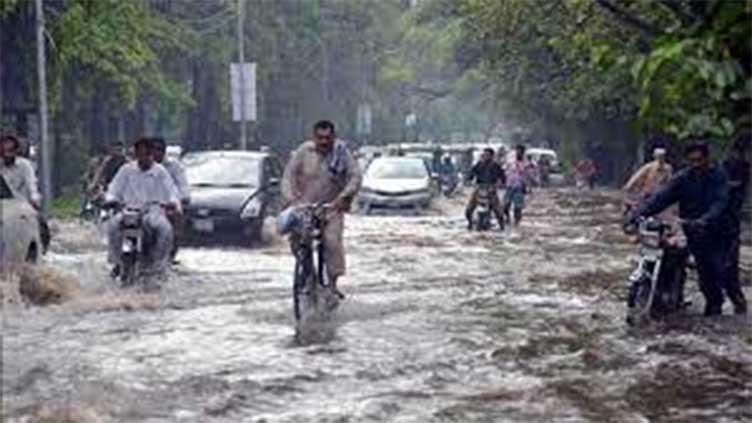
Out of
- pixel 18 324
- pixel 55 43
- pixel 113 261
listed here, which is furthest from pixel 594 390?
pixel 55 43

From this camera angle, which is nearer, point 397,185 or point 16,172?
point 16,172

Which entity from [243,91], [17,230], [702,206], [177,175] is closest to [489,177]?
[177,175]

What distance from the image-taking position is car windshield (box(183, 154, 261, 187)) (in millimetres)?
23812

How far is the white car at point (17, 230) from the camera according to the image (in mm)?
13828

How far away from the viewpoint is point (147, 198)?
15.1m

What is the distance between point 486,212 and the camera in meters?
27.3

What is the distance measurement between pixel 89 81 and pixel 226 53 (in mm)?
15413

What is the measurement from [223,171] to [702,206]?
13012mm

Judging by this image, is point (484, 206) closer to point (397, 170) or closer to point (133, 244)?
point (397, 170)

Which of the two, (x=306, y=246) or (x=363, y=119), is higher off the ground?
(x=363, y=119)

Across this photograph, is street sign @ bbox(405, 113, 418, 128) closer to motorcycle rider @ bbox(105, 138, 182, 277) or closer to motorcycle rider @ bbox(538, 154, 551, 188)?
motorcycle rider @ bbox(538, 154, 551, 188)

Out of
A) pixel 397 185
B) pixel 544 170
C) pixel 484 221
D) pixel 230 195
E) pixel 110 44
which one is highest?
pixel 110 44

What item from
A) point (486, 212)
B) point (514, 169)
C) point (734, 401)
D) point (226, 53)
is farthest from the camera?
point (226, 53)

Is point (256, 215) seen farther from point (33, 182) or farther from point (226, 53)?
point (226, 53)
